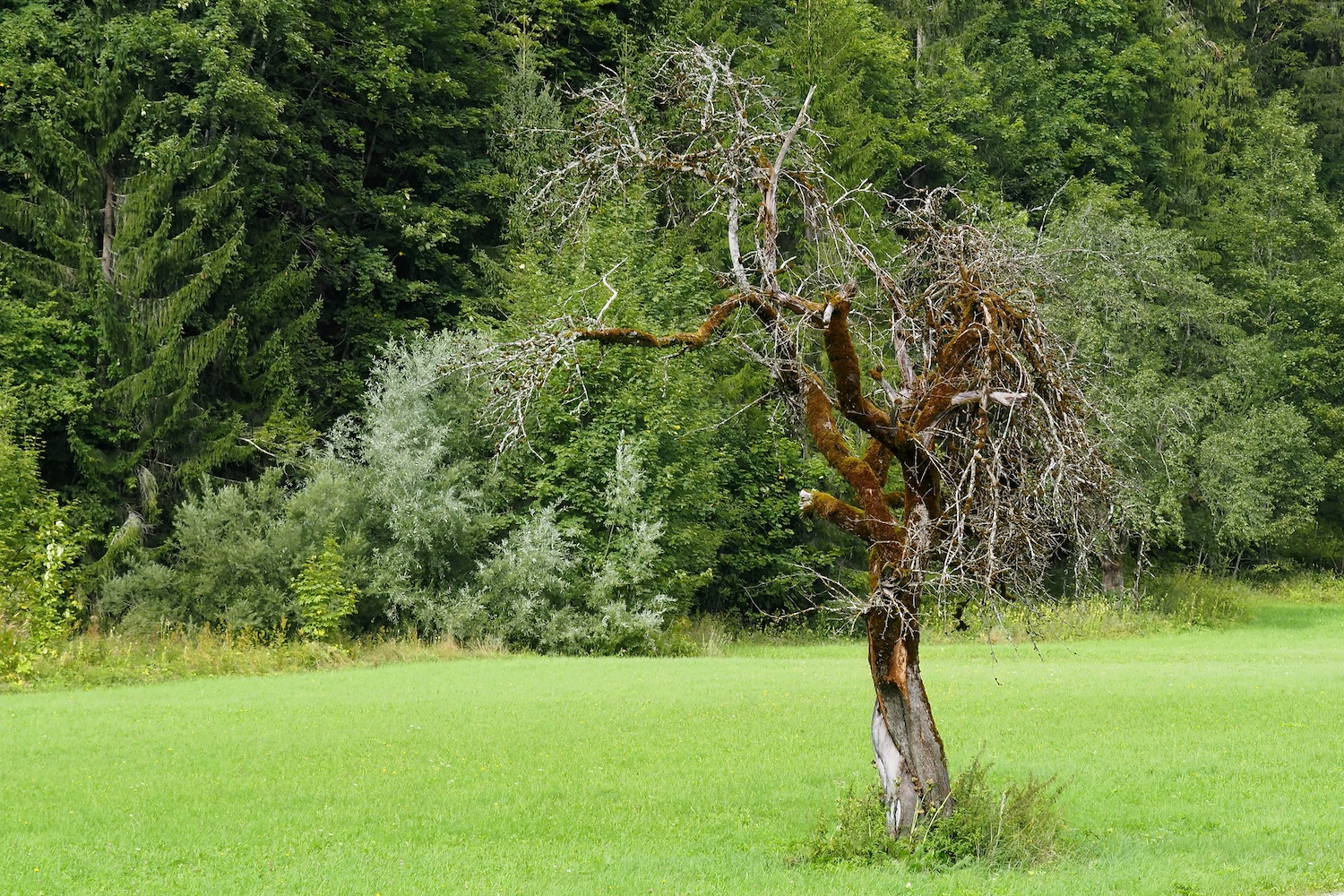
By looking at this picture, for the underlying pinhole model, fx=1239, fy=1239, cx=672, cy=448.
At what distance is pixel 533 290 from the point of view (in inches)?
1156

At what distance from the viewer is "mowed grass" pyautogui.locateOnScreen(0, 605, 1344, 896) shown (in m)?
9.07

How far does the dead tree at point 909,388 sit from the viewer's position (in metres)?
8.83

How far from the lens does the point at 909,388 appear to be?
9.48 meters

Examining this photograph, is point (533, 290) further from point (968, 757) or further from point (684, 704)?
point (968, 757)

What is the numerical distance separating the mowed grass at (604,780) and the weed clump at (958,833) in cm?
27

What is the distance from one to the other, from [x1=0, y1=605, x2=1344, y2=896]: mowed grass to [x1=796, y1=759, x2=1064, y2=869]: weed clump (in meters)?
0.27

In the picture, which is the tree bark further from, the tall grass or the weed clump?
the weed clump

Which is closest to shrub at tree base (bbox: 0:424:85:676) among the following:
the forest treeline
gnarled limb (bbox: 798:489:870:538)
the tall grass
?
the forest treeline

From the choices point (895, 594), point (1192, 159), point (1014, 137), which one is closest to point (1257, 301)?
point (1192, 159)

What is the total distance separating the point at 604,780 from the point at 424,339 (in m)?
18.3

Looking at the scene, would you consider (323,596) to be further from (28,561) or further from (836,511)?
(836,511)

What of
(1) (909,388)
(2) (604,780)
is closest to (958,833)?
(1) (909,388)

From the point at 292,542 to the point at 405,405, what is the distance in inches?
156

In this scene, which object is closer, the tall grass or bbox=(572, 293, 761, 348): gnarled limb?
bbox=(572, 293, 761, 348): gnarled limb
